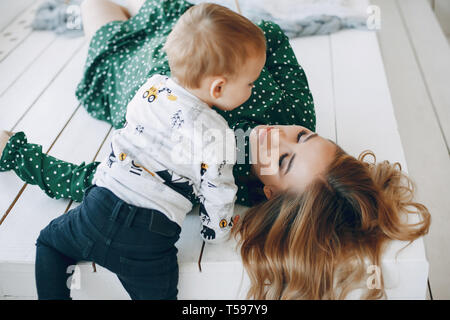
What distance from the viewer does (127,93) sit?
4.91 ft

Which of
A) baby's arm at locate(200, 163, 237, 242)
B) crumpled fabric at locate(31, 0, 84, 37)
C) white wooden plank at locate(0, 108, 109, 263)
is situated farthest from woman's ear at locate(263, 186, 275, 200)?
crumpled fabric at locate(31, 0, 84, 37)

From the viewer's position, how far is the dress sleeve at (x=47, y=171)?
4.22 feet

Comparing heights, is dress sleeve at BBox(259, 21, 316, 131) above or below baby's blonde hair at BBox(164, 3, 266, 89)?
below

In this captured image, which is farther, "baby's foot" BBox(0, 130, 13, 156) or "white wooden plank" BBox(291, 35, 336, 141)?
"white wooden plank" BBox(291, 35, 336, 141)

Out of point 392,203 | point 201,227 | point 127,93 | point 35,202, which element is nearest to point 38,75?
point 127,93

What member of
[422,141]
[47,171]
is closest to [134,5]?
[47,171]

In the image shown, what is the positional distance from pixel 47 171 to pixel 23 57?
97 cm

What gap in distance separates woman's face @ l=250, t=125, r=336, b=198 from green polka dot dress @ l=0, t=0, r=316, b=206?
0.09m

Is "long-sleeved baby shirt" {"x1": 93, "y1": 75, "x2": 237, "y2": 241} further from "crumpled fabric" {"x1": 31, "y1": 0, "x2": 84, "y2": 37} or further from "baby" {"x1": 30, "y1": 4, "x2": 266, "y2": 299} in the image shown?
"crumpled fabric" {"x1": 31, "y1": 0, "x2": 84, "y2": 37}

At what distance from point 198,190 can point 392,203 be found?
0.48m

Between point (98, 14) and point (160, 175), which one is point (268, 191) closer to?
point (160, 175)

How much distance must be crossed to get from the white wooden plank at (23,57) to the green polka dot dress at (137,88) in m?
0.42

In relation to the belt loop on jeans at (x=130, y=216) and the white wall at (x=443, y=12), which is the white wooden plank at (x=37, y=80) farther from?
the white wall at (x=443, y=12)

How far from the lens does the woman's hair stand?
108cm
